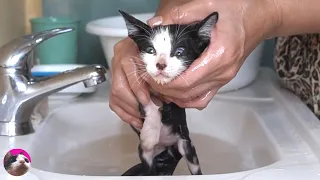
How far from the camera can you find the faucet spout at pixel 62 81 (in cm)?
85

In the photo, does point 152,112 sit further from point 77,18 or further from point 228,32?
point 77,18

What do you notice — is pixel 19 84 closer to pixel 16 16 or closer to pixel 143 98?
pixel 143 98

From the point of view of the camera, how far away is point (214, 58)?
668 mm

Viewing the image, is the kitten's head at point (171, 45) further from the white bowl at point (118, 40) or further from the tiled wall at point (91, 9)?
the tiled wall at point (91, 9)

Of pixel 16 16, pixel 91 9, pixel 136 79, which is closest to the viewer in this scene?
pixel 136 79

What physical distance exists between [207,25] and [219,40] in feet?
0.09

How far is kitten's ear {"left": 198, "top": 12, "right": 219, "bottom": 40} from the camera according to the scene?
65cm

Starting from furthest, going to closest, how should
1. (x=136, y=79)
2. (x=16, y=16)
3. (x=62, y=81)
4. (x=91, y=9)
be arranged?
1. (x=91, y=9)
2. (x=16, y=16)
3. (x=62, y=81)
4. (x=136, y=79)

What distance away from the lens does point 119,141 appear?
A: 104cm

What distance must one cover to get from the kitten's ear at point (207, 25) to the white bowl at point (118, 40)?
1.26 ft

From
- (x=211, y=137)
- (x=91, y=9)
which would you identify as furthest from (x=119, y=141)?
(x=91, y=9)

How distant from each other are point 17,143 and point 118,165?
21 centimetres

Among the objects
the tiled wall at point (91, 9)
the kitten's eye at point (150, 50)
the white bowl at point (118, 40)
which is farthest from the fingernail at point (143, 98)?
the tiled wall at point (91, 9)

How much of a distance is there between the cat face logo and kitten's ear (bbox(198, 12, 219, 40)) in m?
0.27
